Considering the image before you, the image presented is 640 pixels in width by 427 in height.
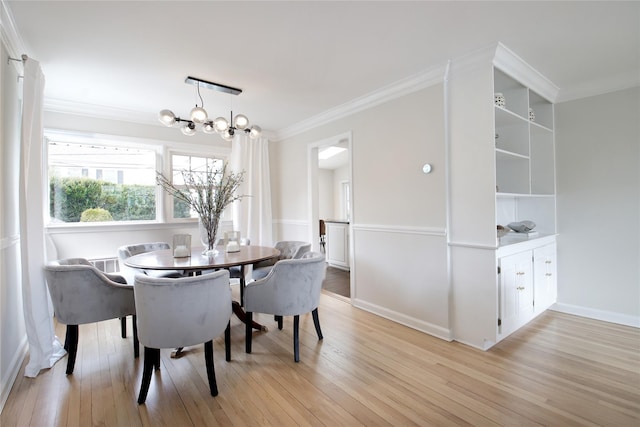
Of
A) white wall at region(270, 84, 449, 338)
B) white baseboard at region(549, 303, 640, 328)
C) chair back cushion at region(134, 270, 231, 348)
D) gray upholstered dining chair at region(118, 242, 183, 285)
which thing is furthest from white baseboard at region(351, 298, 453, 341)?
gray upholstered dining chair at region(118, 242, 183, 285)

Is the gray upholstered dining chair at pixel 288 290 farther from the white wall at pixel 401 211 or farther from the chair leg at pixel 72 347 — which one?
the chair leg at pixel 72 347

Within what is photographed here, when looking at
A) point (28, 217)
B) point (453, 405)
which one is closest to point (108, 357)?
point (28, 217)

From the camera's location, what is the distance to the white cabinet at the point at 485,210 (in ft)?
7.89

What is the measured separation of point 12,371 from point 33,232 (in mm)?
960

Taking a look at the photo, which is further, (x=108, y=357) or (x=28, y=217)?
(x=108, y=357)

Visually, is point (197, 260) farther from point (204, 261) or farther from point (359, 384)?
point (359, 384)

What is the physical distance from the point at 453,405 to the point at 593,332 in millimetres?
2028

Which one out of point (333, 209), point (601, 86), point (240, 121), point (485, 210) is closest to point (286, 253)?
point (240, 121)

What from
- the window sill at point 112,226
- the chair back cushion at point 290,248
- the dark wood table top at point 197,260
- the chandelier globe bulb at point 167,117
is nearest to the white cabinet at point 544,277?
the chair back cushion at point 290,248

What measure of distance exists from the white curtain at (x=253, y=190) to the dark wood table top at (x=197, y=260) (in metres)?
1.67

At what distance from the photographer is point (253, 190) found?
15.0 ft

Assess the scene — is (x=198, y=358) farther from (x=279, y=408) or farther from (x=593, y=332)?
(x=593, y=332)

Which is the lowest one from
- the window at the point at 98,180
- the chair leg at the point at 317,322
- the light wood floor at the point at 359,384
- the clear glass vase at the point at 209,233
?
the light wood floor at the point at 359,384

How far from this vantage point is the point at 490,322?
2.42 m
